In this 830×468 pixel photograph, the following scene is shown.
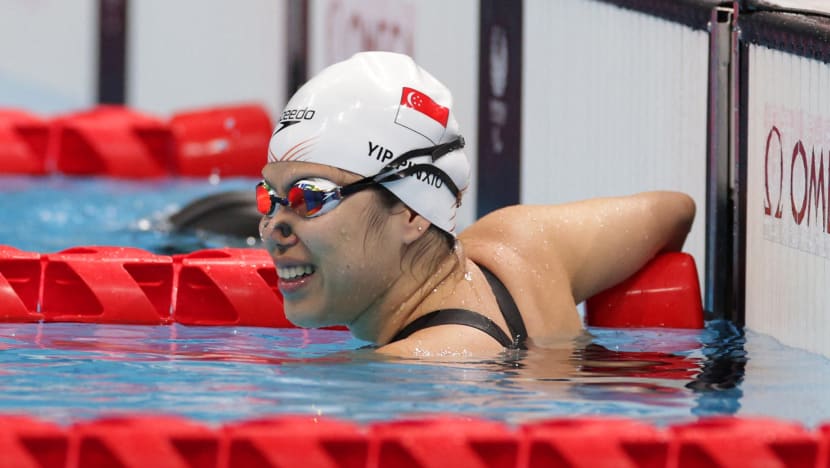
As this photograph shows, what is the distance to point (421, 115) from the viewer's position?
10.3ft

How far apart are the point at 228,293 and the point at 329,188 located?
1.02 metres

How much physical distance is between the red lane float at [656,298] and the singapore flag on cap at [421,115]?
0.88m

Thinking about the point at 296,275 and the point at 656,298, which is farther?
the point at 656,298

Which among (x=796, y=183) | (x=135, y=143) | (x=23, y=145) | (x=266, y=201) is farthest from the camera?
(x=135, y=143)

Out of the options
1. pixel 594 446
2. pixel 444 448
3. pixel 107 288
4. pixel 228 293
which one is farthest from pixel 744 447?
pixel 107 288

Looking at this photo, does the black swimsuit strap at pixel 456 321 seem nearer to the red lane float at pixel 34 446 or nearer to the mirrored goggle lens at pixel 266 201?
the mirrored goggle lens at pixel 266 201

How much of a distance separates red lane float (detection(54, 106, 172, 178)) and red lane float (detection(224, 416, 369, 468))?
6.09m

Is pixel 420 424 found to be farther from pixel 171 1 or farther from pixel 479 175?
pixel 171 1

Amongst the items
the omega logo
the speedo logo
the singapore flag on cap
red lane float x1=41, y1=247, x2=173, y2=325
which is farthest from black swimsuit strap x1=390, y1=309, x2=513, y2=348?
red lane float x1=41, y1=247, x2=173, y2=325

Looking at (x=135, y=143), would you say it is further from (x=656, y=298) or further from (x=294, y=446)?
(x=294, y=446)

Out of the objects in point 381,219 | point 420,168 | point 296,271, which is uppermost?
point 420,168

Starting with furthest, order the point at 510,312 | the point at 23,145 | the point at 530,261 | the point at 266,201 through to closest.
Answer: the point at 23,145 → the point at 530,261 → the point at 510,312 → the point at 266,201

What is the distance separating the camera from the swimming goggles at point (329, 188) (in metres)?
3.05

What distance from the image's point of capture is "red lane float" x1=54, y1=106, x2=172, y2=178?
27.1ft
